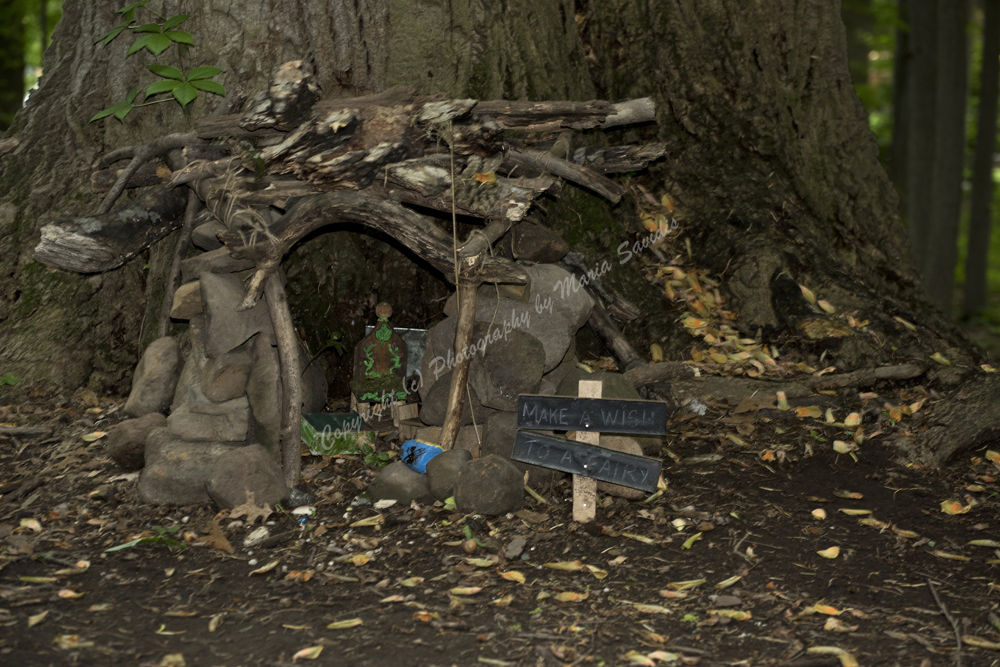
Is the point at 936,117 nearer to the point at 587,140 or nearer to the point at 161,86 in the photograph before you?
the point at 587,140

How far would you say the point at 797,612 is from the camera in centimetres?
293

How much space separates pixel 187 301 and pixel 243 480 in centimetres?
100

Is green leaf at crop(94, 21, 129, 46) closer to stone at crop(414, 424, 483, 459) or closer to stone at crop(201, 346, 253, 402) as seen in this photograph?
stone at crop(201, 346, 253, 402)

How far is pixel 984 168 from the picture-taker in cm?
1202

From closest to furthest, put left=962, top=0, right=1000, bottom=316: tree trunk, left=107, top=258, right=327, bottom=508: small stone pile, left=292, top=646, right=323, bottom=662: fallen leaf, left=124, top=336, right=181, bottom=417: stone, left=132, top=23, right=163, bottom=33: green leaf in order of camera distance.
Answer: left=292, top=646, right=323, bottom=662: fallen leaf < left=107, top=258, right=327, bottom=508: small stone pile < left=124, top=336, right=181, bottom=417: stone < left=132, top=23, right=163, bottom=33: green leaf < left=962, top=0, right=1000, bottom=316: tree trunk

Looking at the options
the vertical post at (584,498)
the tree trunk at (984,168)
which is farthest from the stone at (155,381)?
the tree trunk at (984,168)

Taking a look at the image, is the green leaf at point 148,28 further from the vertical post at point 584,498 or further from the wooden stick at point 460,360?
the vertical post at point 584,498

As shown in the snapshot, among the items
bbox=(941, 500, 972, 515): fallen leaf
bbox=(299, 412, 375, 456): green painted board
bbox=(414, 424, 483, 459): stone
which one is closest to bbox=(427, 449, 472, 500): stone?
bbox=(414, 424, 483, 459): stone

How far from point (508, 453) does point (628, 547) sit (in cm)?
80

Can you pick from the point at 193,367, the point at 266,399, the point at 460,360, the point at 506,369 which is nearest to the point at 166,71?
the point at 193,367

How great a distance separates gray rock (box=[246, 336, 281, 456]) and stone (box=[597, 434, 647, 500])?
1.58 meters

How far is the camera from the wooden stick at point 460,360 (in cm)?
389

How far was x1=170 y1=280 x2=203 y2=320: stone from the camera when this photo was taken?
4.02m

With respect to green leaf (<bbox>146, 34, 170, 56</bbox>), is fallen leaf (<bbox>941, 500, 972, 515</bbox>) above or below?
below
